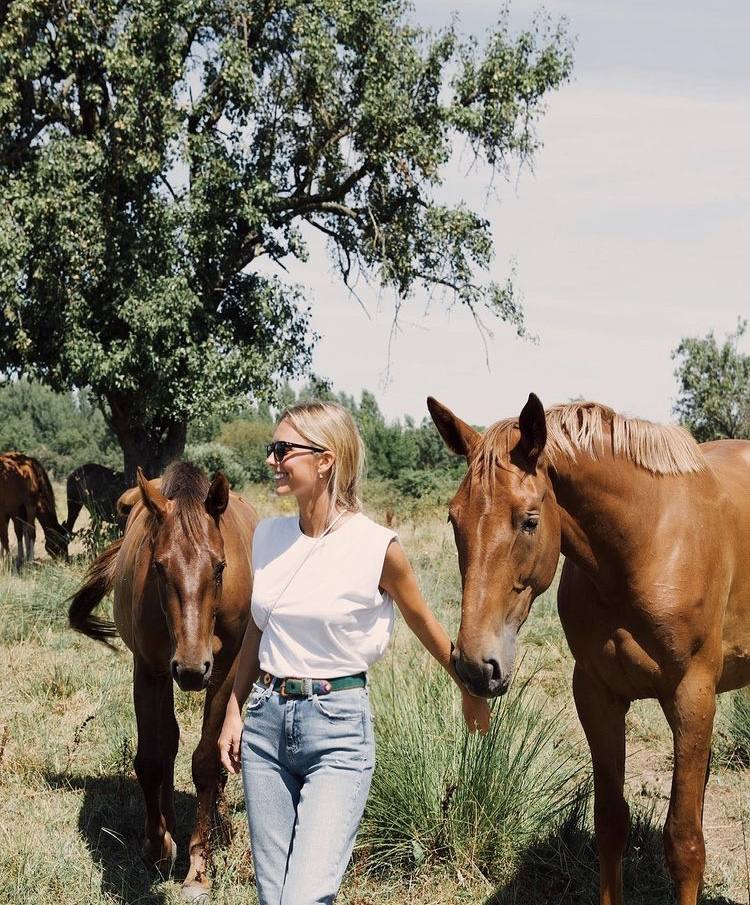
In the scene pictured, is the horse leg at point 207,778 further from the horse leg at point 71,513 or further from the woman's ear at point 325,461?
the horse leg at point 71,513

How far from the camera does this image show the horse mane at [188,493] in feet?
13.9

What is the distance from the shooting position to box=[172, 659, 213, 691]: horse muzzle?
3.87 meters

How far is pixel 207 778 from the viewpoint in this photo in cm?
472

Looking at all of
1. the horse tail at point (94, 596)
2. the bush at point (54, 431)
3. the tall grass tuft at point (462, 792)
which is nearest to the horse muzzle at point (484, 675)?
the tall grass tuft at point (462, 792)

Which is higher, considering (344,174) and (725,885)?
(344,174)

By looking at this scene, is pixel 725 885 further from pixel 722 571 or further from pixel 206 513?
pixel 206 513

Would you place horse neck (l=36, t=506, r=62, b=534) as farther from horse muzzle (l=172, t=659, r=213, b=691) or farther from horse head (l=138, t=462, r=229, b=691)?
horse muzzle (l=172, t=659, r=213, b=691)

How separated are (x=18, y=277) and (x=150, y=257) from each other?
1.82m

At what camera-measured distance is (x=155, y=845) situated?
477cm

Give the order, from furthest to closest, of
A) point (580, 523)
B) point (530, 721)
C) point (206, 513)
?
point (530, 721) → point (206, 513) → point (580, 523)

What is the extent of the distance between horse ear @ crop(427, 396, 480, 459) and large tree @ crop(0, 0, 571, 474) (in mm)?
10179

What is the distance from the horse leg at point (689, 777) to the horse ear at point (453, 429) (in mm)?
1224

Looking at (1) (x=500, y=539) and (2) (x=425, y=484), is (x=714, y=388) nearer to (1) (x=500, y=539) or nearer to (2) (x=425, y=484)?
(2) (x=425, y=484)

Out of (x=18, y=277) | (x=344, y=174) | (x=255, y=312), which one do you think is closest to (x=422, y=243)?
(x=344, y=174)
